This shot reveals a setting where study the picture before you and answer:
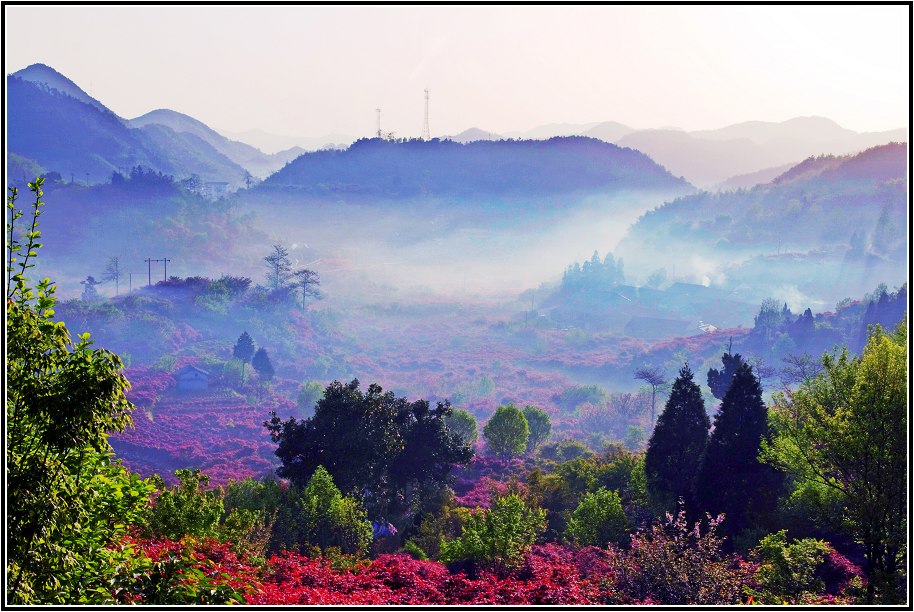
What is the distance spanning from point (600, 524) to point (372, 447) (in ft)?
24.3

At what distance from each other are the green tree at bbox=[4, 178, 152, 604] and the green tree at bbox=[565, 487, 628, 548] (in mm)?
13947

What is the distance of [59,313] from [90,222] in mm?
80650

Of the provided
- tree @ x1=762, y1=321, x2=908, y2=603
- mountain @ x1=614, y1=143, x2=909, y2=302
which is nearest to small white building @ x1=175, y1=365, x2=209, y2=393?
tree @ x1=762, y1=321, x2=908, y2=603

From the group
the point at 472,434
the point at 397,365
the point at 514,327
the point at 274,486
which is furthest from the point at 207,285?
the point at 274,486

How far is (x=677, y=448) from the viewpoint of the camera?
22781mm

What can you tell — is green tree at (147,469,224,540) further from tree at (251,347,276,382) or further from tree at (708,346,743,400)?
tree at (251,347,276,382)

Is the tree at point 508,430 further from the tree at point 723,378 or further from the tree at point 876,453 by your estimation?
the tree at point 876,453

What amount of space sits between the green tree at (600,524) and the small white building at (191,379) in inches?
2368

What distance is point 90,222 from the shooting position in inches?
6521

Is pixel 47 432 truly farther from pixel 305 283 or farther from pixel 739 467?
pixel 305 283

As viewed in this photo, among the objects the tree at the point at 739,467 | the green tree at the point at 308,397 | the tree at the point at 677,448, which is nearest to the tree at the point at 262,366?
the green tree at the point at 308,397

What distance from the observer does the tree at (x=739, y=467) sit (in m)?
19.4

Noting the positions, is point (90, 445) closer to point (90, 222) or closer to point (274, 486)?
point (274, 486)

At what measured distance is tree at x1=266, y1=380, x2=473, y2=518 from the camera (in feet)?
77.9
